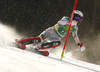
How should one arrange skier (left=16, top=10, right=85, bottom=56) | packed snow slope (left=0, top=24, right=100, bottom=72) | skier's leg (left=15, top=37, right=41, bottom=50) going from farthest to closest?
skier (left=16, top=10, right=85, bottom=56)
skier's leg (left=15, top=37, right=41, bottom=50)
packed snow slope (left=0, top=24, right=100, bottom=72)

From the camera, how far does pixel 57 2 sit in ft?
27.3

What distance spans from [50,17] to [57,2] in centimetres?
86

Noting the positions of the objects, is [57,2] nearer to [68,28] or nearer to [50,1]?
[50,1]

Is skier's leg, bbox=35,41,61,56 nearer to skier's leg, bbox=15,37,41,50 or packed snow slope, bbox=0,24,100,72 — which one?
skier's leg, bbox=15,37,41,50

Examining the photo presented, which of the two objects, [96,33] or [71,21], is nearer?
[71,21]

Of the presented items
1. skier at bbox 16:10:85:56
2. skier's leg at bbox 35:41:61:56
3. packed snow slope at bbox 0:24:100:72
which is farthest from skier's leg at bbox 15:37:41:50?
packed snow slope at bbox 0:24:100:72

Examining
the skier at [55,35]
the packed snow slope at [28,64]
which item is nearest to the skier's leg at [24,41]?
the skier at [55,35]

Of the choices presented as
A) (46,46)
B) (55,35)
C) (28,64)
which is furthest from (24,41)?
(28,64)

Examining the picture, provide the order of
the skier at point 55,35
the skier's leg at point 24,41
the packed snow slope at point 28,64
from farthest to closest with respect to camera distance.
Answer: the skier at point 55,35 → the skier's leg at point 24,41 → the packed snow slope at point 28,64

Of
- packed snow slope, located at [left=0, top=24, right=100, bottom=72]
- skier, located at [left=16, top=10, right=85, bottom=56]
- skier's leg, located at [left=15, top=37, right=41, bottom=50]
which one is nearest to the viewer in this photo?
packed snow slope, located at [left=0, top=24, right=100, bottom=72]

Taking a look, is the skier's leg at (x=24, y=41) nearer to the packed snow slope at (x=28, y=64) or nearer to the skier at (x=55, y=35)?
the skier at (x=55, y=35)

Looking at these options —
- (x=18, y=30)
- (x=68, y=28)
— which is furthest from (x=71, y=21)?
(x=18, y=30)

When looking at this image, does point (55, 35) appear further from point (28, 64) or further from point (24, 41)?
point (28, 64)

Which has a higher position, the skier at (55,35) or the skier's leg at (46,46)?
the skier at (55,35)
